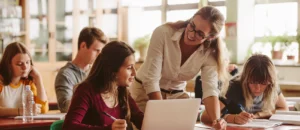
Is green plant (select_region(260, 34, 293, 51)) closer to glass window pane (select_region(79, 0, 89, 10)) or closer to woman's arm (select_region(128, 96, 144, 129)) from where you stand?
glass window pane (select_region(79, 0, 89, 10))

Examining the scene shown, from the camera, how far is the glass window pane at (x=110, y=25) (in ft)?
24.7

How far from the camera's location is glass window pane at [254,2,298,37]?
6316 millimetres

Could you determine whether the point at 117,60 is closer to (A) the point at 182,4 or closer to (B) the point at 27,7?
(B) the point at 27,7

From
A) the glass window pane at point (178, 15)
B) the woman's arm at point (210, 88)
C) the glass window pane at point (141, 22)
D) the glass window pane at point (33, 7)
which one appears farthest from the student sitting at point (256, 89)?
the glass window pane at point (141, 22)

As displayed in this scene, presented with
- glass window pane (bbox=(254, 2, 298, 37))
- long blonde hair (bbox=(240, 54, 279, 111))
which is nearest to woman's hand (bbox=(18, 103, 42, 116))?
long blonde hair (bbox=(240, 54, 279, 111))

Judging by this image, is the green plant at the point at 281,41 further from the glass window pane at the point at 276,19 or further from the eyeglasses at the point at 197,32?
the eyeglasses at the point at 197,32

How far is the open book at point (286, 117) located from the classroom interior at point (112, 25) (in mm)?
2724

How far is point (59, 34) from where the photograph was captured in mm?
7012

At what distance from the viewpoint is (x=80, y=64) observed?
3.54 meters

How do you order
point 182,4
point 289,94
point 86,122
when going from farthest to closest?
point 182,4 < point 289,94 < point 86,122

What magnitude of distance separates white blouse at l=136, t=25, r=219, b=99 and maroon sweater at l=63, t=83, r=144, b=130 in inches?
15.2

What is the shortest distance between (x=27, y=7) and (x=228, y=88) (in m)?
4.13

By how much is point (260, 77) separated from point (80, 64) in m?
1.32

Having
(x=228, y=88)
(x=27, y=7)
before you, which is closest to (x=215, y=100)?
(x=228, y=88)
